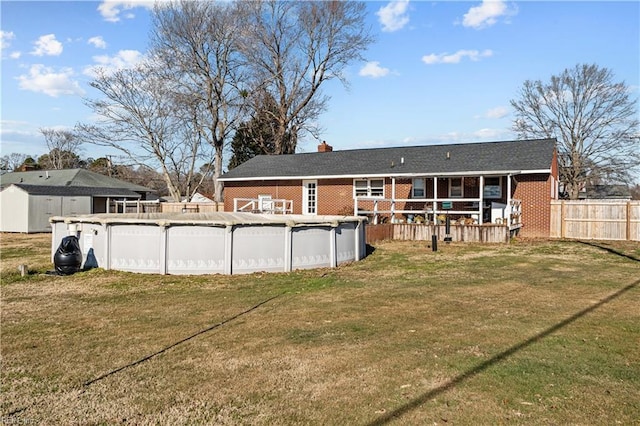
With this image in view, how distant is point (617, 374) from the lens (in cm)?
427

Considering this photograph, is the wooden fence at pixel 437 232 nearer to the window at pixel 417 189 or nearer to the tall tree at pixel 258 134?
the window at pixel 417 189

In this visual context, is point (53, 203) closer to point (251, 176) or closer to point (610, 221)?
point (251, 176)

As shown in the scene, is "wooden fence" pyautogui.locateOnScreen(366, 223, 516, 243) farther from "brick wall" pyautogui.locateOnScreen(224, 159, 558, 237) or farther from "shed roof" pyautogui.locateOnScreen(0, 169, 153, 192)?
"shed roof" pyautogui.locateOnScreen(0, 169, 153, 192)

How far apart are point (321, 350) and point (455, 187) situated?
18.2m

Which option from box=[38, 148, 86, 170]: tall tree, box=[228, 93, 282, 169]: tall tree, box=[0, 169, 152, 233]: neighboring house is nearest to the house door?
box=[0, 169, 152, 233]: neighboring house

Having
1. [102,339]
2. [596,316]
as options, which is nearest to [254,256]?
[102,339]

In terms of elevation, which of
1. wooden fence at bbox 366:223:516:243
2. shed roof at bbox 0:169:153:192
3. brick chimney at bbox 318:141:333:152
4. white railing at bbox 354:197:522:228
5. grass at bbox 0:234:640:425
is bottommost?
grass at bbox 0:234:640:425

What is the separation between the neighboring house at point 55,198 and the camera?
87.4 feet

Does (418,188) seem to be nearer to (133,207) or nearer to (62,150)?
(133,207)

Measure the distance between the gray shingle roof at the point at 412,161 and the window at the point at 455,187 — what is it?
2.98 feet

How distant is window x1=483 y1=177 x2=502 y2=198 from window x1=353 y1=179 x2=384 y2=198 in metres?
5.08

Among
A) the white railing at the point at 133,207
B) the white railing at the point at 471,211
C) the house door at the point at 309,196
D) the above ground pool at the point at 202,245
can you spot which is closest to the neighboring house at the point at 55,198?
the white railing at the point at 133,207

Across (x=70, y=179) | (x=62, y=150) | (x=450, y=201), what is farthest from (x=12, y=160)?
(x=450, y=201)

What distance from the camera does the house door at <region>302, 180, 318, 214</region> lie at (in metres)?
25.7
